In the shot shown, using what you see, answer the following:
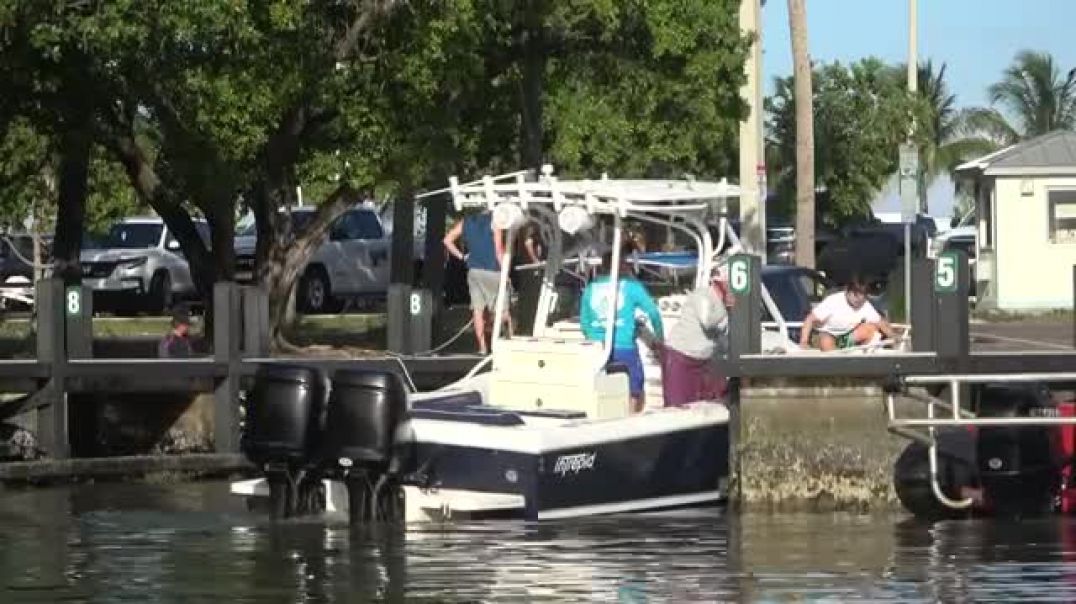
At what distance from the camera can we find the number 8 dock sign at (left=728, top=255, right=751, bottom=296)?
61.5 feet

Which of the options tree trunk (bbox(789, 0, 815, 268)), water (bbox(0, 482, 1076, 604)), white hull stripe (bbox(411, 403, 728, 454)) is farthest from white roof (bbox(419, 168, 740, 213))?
tree trunk (bbox(789, 0, 815, 268))

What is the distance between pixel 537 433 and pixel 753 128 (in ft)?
→ 51.1

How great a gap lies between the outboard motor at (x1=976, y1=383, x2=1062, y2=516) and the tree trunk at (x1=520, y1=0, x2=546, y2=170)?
11710 millimetres

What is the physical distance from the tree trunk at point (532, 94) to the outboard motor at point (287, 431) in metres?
11.6

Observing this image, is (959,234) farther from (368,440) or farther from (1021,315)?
(368,440)

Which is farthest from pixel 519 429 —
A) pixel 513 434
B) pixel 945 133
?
pixel 945 133

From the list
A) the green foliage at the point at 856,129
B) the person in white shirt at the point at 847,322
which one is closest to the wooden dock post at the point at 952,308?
the person in white shirt at the point at 847,322

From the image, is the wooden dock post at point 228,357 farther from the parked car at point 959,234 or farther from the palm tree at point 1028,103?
the palm tree at point 1028,103

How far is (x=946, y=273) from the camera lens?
19.0 m

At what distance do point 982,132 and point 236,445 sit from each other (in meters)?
56.7

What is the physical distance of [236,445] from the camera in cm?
2216

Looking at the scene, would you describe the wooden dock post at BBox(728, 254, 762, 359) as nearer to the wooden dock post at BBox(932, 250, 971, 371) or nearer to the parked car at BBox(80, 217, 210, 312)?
the wooden dock post at BBox(932, 250, 971, 371)

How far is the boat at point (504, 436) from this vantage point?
56.6 feet

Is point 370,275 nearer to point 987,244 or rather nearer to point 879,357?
point 987,244
